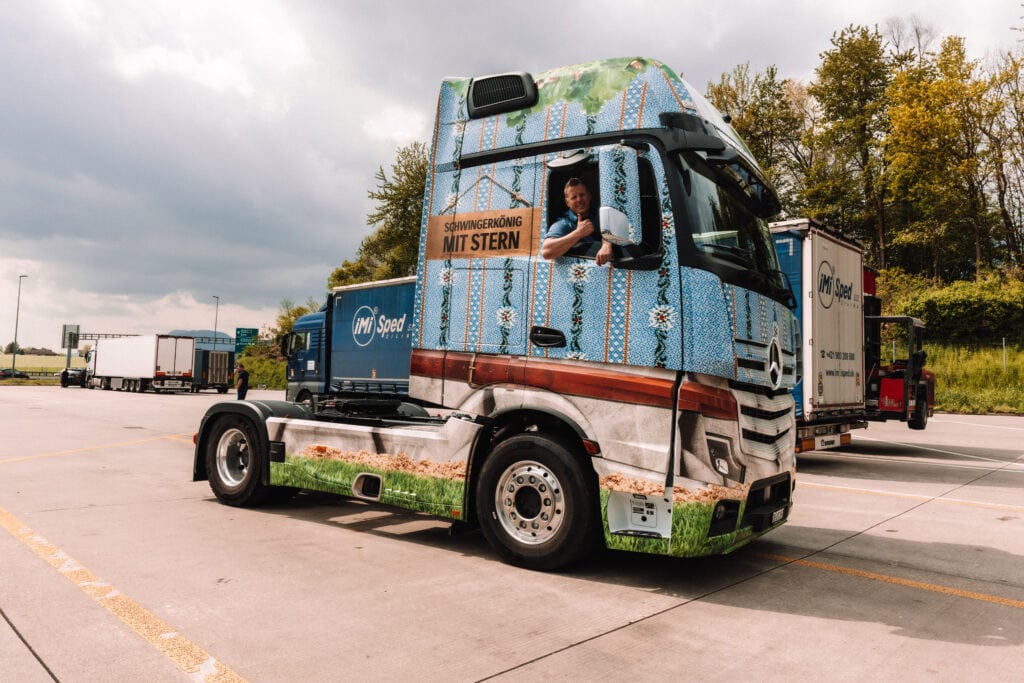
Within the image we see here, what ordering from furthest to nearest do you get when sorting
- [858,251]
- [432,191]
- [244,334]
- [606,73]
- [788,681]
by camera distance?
[244,334], [858,251], [432,191], [606,73], [788,681]

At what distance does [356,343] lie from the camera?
51.5 ft

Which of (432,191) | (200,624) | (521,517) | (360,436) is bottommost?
(200,624)

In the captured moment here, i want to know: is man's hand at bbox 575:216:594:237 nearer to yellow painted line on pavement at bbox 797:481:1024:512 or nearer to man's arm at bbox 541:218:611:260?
man's arm at bbox 541:218:611:260

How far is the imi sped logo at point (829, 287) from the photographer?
419 inches

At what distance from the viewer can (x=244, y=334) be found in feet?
181

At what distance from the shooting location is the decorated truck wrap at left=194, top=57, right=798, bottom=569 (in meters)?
4.55

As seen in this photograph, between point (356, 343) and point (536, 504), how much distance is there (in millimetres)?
11322

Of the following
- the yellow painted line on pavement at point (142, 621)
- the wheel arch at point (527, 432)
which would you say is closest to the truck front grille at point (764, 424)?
the wheel arch at point (527, 432)

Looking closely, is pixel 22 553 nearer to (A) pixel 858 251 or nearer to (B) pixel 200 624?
(B) pixel 200 624

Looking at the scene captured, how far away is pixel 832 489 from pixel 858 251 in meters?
4.72

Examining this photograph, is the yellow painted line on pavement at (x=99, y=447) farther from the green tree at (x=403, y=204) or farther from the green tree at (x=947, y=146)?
the green tree at (x=947, y=146)

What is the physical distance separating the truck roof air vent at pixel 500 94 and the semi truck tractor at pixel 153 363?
3895cm

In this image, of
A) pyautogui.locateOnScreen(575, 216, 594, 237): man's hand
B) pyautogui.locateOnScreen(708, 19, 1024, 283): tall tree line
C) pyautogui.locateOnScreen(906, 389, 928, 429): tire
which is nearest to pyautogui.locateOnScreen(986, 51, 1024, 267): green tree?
pyautogui.locateOnScreen(708, 19, 1024, 283): tall tree line

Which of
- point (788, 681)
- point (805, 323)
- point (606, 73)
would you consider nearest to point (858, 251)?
point (805, 323)
